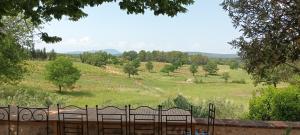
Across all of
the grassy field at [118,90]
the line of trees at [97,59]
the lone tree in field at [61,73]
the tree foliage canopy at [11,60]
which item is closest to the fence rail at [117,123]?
the tree foliage canopy at [11,60]

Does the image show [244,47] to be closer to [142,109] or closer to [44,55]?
[142,109]

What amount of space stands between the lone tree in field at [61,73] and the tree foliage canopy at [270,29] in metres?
58.8

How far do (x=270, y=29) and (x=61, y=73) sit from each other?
2392 inches

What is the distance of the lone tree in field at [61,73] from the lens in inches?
2871

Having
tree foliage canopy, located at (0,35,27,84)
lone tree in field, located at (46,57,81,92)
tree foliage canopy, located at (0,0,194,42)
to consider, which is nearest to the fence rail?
tree foliage canopy, located at (0,0,194,42)

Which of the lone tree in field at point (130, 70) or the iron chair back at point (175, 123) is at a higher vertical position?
the iron chair back at point (175, 123)

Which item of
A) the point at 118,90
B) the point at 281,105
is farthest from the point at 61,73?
the point at 281,105

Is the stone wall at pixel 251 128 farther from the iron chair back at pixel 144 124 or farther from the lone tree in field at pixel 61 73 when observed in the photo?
the lone tree in field at pixel 61 73

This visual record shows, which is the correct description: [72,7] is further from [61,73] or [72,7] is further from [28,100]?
[61,73]

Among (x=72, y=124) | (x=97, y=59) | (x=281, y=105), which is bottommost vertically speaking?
(x=97, y=59)

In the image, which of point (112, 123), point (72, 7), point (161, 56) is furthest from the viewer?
point (161, 56)

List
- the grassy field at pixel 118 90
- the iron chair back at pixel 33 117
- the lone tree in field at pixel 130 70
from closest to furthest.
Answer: the iron chair back at pixel 33 117, the grassy field at pixel 118 90, the lone tree in field at pixel 130 70

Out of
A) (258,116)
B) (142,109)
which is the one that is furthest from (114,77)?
(142,109)

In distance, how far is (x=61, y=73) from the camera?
73375 millimetres
